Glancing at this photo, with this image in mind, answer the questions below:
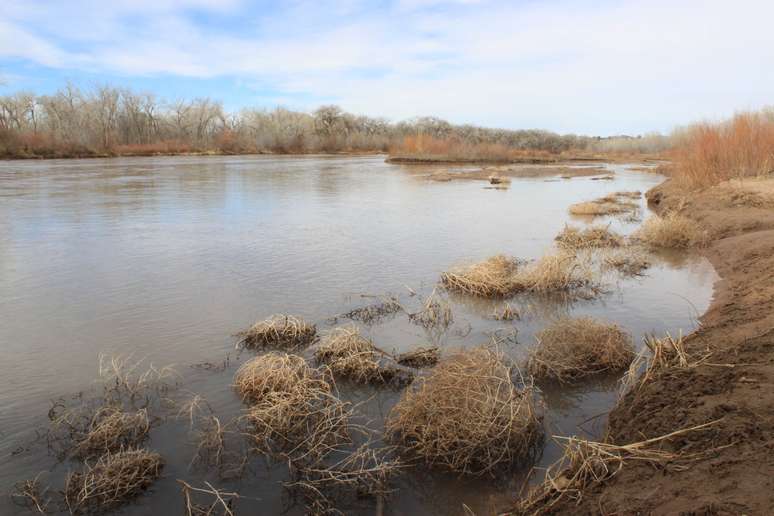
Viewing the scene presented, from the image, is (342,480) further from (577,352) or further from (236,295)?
(236,295)

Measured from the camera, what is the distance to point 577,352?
7148 mm

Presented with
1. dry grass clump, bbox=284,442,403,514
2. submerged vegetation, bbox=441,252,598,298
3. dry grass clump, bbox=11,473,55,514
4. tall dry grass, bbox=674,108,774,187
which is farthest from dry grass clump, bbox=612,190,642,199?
dry grass clump, bbox=11,473,55,514

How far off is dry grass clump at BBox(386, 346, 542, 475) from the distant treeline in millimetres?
58543

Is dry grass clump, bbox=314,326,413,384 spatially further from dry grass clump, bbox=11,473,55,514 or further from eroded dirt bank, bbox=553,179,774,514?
dry grass clump, bbox=11,473,55,514

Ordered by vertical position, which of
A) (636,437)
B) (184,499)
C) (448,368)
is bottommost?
(184,499)

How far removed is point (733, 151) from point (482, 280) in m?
16.9

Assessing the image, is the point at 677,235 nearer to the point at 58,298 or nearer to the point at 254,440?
the point at 254,440

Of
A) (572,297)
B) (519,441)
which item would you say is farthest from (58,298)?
(572,297)

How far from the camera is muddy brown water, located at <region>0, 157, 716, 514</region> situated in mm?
5215

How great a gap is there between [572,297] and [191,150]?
73846mm

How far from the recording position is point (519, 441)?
17.4ft

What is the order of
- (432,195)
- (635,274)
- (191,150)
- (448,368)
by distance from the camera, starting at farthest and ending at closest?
1. (191,150)
2. (432,195)
3. (635,274)
4. (448,368)

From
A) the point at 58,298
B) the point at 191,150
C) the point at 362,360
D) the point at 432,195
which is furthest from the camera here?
the point at 191,150

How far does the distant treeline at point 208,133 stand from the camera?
6625 cm
